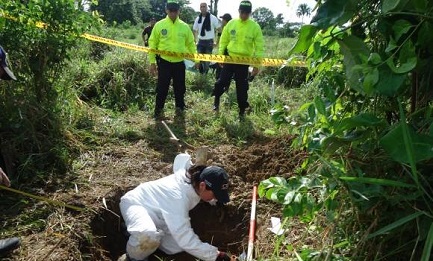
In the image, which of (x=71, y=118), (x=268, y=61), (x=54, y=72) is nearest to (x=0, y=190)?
(x=71, y=118)

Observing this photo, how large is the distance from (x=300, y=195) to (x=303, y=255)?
504mm

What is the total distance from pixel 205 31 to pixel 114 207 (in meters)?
6.49

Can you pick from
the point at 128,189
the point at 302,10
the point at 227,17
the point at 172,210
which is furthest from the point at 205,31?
the point at 302,10

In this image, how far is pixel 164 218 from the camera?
3.20 metres

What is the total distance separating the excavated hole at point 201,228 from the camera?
11.7 feet

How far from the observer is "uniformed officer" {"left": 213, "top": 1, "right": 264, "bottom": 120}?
634 cm

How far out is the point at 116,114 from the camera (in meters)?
6.37

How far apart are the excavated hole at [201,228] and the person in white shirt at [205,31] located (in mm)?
5929

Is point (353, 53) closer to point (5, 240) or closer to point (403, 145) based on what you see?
point (403, 145)

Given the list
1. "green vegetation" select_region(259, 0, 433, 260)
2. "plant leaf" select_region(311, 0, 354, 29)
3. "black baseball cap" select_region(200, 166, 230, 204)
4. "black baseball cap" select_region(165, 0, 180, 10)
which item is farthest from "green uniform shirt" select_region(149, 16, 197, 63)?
"plant leaf" select_region(311, 0, 354, 29)

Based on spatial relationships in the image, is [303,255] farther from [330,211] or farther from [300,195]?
[300,195]

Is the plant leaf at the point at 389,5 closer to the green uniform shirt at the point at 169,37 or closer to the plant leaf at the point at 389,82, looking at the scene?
the plant leaf at the point at 389,82

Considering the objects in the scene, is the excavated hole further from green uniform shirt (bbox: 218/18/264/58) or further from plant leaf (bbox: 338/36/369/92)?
green uniform shirt (bbox: 218/18/264/58)

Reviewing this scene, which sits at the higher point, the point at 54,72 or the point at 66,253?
the point at 54,72
